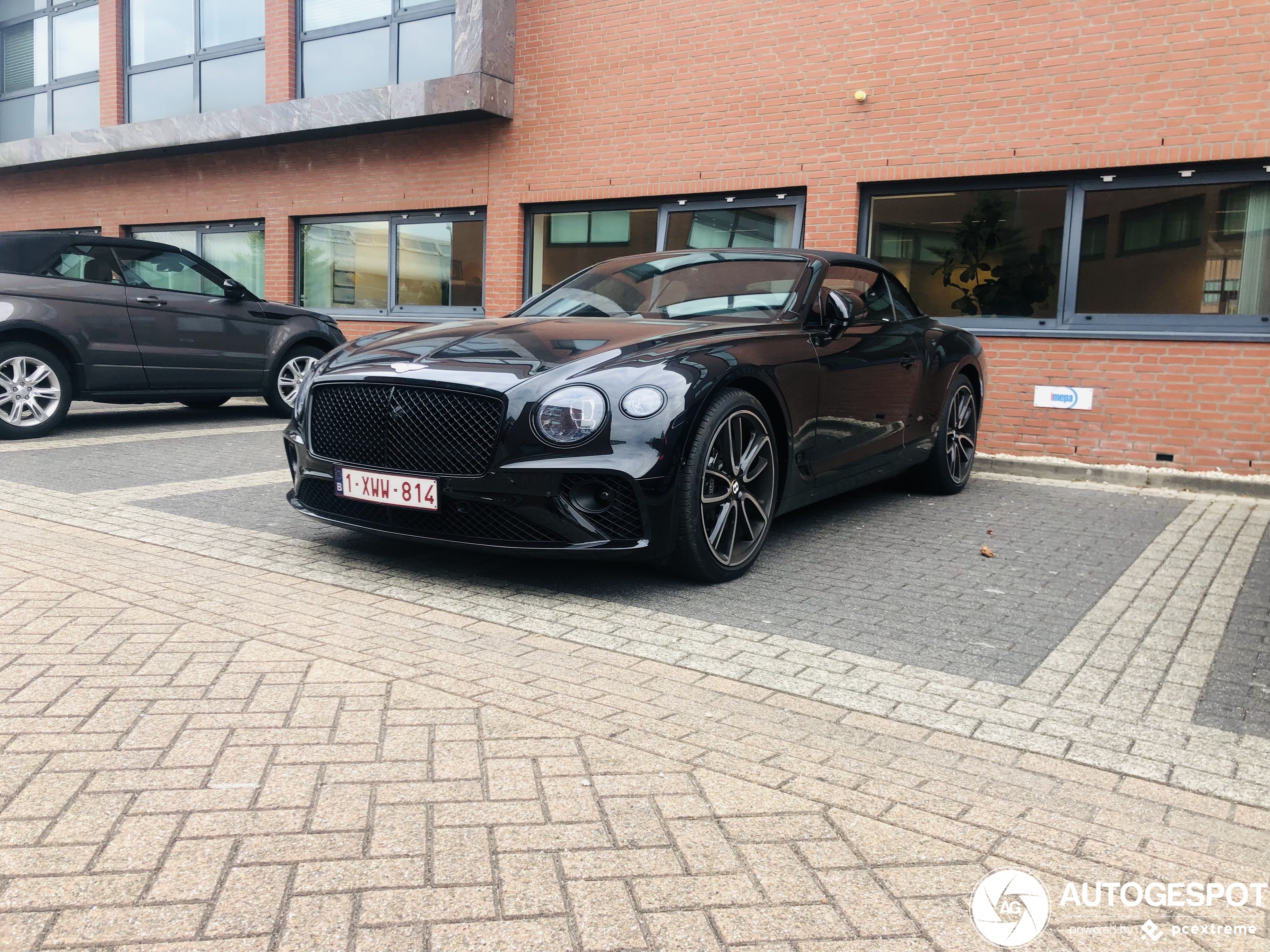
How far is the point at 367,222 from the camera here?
14.3 m

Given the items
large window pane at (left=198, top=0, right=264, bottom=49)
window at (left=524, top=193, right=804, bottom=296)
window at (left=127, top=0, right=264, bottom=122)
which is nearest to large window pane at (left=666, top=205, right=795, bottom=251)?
window at (left=524, top=193, right=804, bottom=296)

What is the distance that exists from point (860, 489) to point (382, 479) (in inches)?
164

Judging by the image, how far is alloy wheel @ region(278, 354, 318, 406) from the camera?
1127cm

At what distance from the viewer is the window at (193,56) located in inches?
608

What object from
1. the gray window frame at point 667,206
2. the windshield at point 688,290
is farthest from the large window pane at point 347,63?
the windshield at point 688,290

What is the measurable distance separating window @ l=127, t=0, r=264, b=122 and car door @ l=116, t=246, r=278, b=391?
5.87 m

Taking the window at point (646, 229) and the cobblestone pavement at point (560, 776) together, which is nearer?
the cobblestone pavement at point (560, 776)

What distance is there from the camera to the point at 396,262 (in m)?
14.0

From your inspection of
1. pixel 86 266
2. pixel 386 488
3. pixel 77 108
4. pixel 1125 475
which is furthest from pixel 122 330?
pixel 77 108

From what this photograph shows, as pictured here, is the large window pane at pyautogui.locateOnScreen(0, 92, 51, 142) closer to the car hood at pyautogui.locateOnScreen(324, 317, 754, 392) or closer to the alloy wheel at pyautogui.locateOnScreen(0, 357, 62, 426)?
the alloy wheel at pyautogui.locateOnScreen(0, 357, 62, 426)

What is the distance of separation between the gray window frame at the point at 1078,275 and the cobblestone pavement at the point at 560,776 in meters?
4.97

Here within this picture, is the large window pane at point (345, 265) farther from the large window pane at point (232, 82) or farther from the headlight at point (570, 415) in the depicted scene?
the headlight at point (570, 415)

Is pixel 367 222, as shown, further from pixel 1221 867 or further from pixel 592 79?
pixel 1221 867
